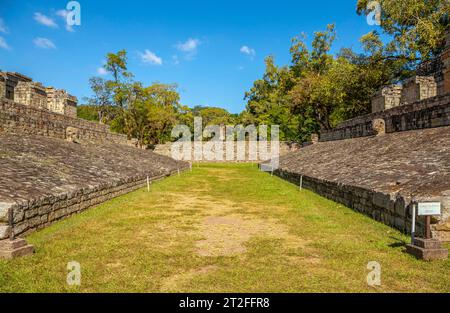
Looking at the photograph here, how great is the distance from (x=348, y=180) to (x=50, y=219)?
8.77 metres

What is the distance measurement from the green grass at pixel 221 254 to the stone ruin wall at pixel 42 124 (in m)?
7.16

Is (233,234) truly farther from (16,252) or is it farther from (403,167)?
(403,167)

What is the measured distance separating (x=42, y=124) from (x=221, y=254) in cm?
1401

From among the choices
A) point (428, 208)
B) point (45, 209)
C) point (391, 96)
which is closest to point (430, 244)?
point (428, 208)

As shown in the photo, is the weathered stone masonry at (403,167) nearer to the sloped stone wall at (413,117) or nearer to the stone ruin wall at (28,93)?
the sloped stone wall at (413,117)

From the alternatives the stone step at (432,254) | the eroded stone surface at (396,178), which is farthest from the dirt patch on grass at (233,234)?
the eroded stone surface at (396,178)

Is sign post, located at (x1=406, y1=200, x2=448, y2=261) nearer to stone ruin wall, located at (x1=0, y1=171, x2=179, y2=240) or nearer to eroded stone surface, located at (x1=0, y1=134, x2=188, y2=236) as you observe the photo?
stone ruin wall, located at (x1=0, y1=171, x2=179, y2=240)

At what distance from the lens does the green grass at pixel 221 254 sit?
4355 mm

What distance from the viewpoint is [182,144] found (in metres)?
50.6

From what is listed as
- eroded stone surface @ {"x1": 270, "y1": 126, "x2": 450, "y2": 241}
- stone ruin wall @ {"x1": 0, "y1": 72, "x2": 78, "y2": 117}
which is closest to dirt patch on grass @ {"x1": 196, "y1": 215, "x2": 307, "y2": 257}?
eroded stone surface @ {"x1": 270, "y1": 126, "x2": 450, "y2": 241}

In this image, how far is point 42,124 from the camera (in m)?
15.8

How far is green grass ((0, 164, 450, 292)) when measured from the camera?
4.36 m

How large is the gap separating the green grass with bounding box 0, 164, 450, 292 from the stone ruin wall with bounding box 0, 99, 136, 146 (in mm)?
7158
